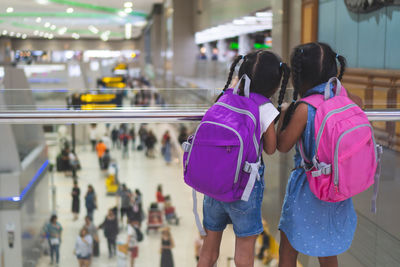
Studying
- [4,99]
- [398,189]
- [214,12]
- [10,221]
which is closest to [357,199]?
[398,189]

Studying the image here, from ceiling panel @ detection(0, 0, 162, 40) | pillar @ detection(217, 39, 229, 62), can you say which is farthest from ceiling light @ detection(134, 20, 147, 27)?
pillar @ detection(217, 39, 229, 62)

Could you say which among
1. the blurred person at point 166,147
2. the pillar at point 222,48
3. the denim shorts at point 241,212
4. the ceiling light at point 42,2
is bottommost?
the blurred person at point 166,147

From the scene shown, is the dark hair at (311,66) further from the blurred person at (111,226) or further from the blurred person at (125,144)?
the blurred person at (125,144)

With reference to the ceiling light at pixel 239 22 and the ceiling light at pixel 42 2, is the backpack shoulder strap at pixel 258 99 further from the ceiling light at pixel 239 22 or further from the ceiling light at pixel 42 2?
the ceiling light at pixel 42 2

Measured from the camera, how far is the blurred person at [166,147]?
16.2 metres

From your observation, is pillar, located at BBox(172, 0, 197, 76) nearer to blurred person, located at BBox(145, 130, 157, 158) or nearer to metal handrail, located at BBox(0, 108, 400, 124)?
blurred person, located at BBox(145, 130, 157, 158)

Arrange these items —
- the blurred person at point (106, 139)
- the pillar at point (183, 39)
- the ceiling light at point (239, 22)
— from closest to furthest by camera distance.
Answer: the blurred person at point (106, 139) → the ceiling light at point (239, 22) → the pillar at point (183, 39)

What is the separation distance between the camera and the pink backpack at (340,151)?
6.19 ft

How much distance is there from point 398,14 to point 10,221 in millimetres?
5738

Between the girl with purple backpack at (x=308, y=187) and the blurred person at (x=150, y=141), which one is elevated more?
the girl with purple backpack at (x=308, y=187)

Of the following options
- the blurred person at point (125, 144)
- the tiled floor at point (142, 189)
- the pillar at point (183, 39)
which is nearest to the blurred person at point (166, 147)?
the tiled floor at point (142, 189)

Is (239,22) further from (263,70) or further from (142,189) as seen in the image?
(263,70)

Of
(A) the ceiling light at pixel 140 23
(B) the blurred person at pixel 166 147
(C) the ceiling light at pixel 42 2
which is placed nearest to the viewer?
(B) the blurred person at pixel 166 147

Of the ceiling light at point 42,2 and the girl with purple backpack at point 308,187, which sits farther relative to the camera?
the ceiling light at point 42,2
